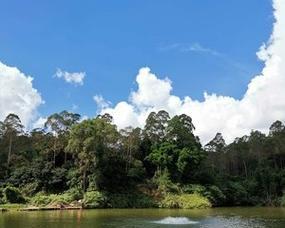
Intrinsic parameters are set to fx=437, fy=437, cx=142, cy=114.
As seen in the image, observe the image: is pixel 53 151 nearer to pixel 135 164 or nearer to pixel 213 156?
pixel 135 164

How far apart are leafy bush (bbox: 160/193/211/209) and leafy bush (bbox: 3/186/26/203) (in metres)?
19.4

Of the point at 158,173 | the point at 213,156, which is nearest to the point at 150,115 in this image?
the point at 158,173

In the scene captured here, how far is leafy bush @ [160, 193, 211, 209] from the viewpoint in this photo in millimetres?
61406

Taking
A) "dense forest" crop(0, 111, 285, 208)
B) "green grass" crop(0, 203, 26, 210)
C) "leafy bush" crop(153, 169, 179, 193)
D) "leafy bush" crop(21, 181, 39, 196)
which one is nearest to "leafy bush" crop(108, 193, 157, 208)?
"dense forest" crop(0, 111, 285, 208)

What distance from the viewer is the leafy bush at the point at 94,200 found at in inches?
2250

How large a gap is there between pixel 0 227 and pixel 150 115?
46.1m

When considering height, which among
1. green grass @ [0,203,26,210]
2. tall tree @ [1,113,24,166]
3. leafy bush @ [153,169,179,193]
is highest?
tall tree @ [1,113,24,166]

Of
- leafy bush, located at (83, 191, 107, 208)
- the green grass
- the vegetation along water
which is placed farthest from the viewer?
the vegetation along water

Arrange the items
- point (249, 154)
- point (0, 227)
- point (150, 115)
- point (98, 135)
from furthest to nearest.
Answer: point (249, 154), point (150, 115), point (98, 135), point (0, 227)

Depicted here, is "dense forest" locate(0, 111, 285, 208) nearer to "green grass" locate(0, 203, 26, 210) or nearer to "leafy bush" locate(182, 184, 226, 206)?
"leafy bush" locate(182, 184, 226, 206)

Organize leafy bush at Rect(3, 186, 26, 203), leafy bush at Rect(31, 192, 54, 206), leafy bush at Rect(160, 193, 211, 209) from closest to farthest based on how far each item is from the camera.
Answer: leafy bush at Rect(3, 186, 26, 203) < leafy bush at Rect(31, 192, 54, 206) < leafy bush at Rect(160, 193, 211, 209)

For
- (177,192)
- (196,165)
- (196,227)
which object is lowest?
(196,227)

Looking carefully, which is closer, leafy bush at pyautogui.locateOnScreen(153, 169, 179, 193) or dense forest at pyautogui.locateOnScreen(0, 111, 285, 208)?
dense forest at pyautogui.locateOnScreen(0, 111, 285, 208)

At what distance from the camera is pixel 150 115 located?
74.1 m
